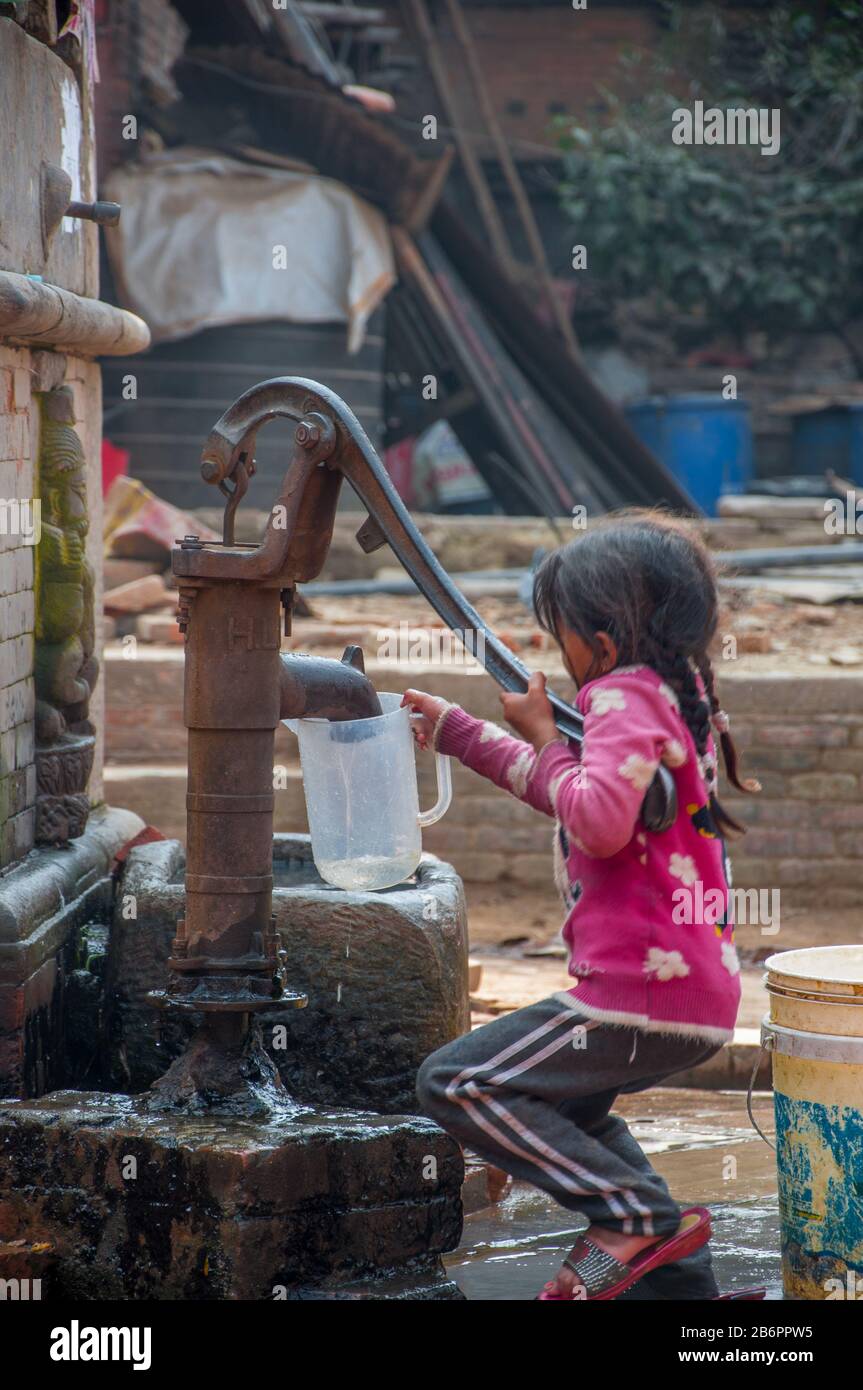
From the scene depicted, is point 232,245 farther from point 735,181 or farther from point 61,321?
point 61,321

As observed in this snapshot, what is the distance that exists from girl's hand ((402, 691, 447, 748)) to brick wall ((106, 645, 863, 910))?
376 cm

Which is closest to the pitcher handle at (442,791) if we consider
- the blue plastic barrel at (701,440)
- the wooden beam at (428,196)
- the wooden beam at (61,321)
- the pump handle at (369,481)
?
the pump handle at (369,481)

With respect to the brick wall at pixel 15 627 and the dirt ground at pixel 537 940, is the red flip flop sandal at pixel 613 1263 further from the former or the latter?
the dirt ground at pixel 537 940

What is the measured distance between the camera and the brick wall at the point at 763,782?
6.62 m

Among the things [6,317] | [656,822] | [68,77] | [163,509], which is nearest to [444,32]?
[163,509]

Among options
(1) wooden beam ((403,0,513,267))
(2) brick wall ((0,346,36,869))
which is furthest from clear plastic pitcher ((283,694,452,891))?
(1) wooden beam ((403,0,513,267))

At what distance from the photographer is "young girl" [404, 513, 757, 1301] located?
8.18ft

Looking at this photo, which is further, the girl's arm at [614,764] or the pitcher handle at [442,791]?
the pitcher handle at [442,791]

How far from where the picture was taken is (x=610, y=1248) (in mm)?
2506

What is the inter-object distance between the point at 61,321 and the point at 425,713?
1334 mm

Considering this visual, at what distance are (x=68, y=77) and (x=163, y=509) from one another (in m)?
4.88

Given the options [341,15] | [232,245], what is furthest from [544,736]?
[341,15]

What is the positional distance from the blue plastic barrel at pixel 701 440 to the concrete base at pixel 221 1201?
10.8 m

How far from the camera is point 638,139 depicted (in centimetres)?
1357
